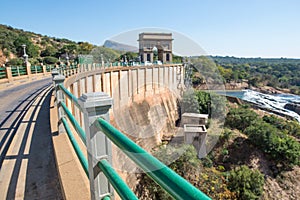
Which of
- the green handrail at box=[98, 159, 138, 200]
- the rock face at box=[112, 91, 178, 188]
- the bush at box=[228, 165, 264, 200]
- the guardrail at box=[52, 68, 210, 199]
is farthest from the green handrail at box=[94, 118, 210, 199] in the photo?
the bush at box=[228, 165, 264, 200]

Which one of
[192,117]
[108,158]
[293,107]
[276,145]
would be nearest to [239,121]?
[276,145]

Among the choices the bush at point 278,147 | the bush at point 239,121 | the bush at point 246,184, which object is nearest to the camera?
the bush at point 246,184

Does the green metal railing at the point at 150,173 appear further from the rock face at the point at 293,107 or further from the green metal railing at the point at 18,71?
the rock face at the point at 293,107

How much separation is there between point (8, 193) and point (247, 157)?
1541 centimetres

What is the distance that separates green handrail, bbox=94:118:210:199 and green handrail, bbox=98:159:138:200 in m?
0.16

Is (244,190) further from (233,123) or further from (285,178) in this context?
(233,123)

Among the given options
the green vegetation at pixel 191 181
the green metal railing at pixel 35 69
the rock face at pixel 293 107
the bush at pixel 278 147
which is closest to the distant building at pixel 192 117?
the green vegetation at pixel 191 181

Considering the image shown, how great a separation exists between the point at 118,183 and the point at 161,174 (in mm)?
343

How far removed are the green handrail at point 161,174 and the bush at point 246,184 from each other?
10.9 metres

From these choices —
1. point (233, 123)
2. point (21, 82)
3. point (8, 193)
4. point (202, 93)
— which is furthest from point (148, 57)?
point (233, 123)

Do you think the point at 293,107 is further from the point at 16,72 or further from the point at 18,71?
the point at 16,72

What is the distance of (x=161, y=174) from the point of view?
2.08ft

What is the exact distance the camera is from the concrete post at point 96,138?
1064 mm

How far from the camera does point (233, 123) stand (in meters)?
20.3
